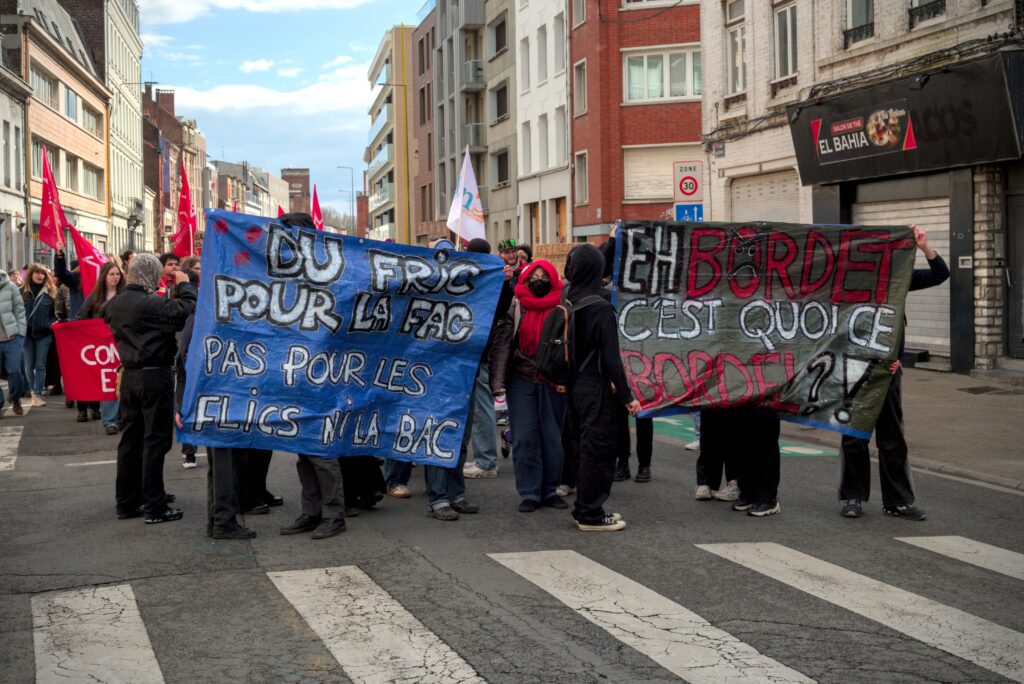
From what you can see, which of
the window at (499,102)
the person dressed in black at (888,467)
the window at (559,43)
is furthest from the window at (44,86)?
→ the person dressed in black at (888,467)

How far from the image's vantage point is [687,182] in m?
17.1

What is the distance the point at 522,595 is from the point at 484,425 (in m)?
3.91

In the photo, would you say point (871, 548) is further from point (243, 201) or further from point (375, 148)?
point (243, 201)

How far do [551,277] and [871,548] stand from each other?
2.86 m

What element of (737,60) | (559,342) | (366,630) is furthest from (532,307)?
(737,60)

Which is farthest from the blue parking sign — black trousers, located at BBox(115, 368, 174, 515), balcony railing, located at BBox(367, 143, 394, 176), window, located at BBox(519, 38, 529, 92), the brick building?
balcony railing, located at BBox(367, 143, 394, 176)

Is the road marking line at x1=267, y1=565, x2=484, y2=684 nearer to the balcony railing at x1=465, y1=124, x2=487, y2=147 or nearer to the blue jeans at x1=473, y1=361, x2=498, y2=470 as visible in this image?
the blue jeans at x1=473, y1=361, x2=498, y2=470

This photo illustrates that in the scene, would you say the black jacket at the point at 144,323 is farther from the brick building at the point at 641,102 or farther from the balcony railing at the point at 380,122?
the balcony railing at the point at 380,122

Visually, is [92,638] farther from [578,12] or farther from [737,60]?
[578,12]

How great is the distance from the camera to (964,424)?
1298 centimetres

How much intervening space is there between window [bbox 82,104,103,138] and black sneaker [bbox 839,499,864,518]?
55539 mm

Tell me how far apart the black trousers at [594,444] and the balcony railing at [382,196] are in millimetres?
77141

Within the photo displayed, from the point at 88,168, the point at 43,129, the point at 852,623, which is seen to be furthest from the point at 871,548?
the point at 88,168

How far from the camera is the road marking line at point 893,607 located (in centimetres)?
527
